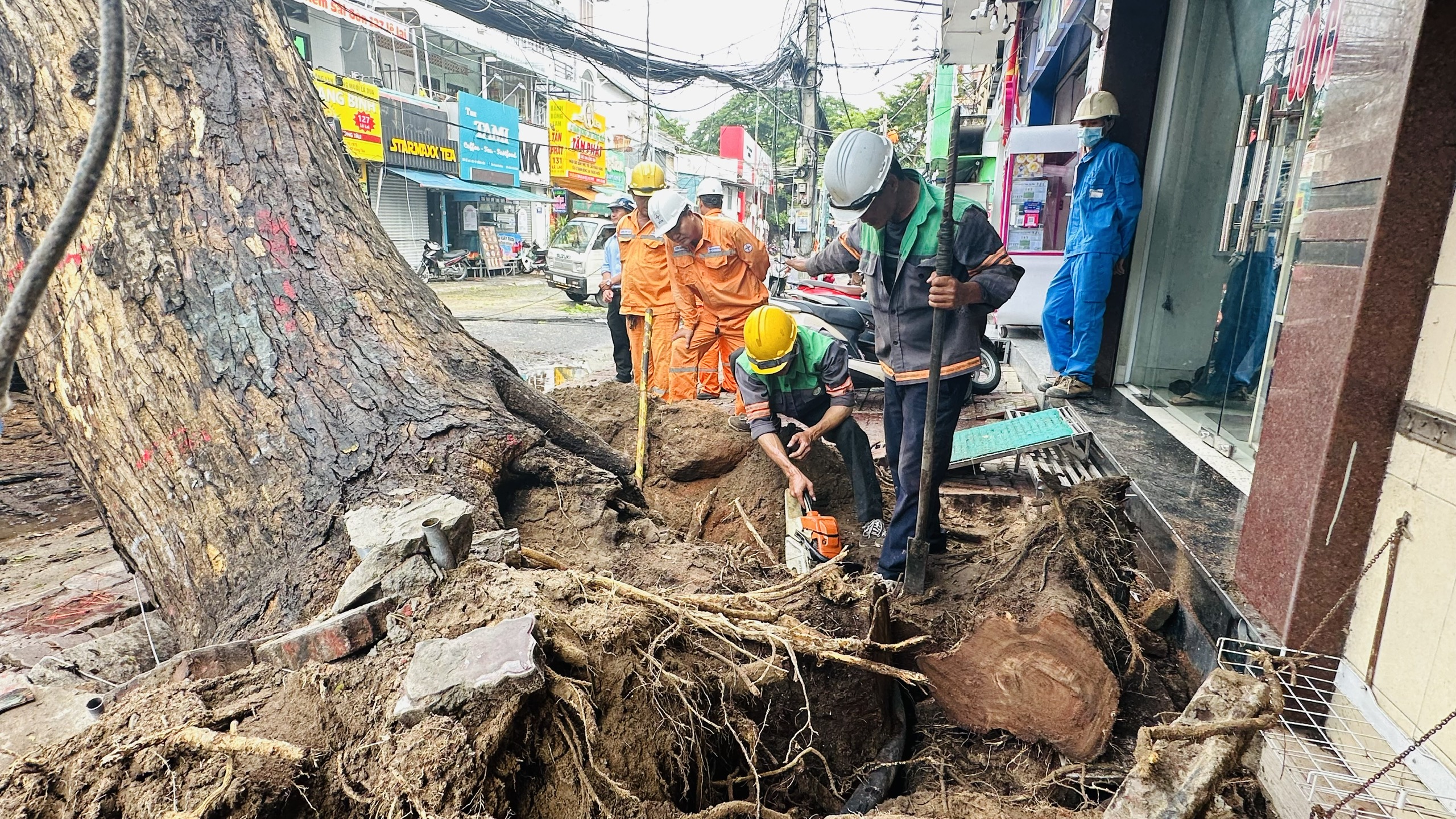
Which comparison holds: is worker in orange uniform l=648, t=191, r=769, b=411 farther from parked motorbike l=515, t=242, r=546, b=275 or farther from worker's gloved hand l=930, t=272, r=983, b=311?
parked motorbike l=515, t=242, r=546, b=275

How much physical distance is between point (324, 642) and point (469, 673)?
44cm

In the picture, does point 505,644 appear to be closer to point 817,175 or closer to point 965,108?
point 965,108

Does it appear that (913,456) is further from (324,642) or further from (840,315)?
(840,315)

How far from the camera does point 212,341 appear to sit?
7.93 feet

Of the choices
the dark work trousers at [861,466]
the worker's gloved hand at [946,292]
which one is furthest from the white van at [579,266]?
the worker's gloved hand at [946,292]

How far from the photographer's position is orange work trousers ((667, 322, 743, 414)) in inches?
208

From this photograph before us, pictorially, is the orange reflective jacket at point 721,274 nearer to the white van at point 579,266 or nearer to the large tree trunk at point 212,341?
the large tree trunk at point 212,341

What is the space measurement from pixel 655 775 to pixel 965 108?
61.9 feet

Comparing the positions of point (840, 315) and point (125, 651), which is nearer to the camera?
point (125, 651)

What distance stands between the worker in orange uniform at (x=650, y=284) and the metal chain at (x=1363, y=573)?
410 cm

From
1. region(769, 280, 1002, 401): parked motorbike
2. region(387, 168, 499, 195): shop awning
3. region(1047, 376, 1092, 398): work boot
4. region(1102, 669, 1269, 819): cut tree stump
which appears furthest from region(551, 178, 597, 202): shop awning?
region(1102, 669, 1269, 819): cut tree stump

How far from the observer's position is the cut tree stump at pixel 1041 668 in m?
1.98

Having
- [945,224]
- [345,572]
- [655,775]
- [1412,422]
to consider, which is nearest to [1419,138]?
[1412,422]

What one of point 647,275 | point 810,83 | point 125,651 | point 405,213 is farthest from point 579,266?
point 125,651
